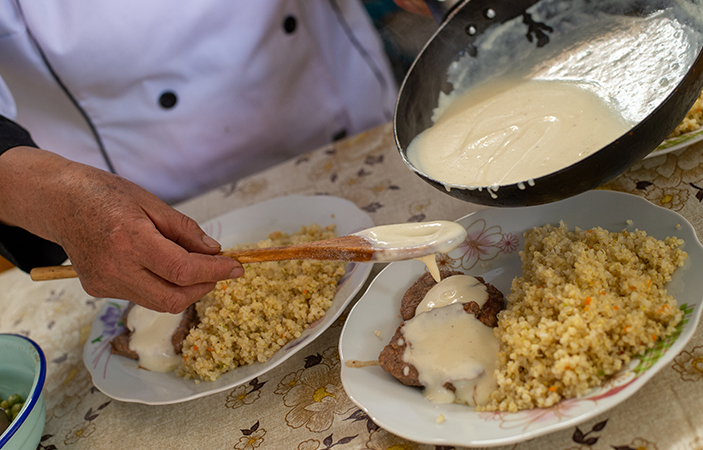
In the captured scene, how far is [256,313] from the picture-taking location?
4.06ft

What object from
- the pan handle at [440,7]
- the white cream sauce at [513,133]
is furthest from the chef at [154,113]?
the pan handle at [440,7]

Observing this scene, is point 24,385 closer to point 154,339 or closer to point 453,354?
point 154,339

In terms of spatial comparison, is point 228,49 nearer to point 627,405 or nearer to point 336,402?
point 336,402

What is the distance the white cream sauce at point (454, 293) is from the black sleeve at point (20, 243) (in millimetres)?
1188

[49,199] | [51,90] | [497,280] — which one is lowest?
[497,280]

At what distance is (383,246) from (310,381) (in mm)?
386

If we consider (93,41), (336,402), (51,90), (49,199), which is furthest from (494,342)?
(51,90)

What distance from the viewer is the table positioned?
0.85 meters

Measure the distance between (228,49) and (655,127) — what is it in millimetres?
1530

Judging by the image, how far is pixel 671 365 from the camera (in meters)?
0.89

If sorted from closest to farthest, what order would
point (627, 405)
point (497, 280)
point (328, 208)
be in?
point (627, 405), point (497, 280), point (328, 208)

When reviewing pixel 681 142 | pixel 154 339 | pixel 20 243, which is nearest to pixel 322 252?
pixel 154 339

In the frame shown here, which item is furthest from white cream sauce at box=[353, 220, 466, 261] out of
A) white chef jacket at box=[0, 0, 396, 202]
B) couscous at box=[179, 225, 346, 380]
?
white chef jacket at box=[0, 0, 396, 202]

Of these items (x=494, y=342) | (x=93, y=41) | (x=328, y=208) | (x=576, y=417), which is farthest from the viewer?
(x=93, y=41)
